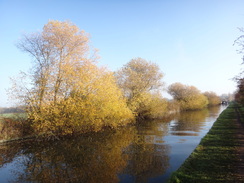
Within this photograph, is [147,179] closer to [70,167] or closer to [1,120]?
[70,167]

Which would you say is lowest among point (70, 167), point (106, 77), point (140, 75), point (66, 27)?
point (70, 167)

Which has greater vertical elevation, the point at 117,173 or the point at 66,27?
the point at 66,27

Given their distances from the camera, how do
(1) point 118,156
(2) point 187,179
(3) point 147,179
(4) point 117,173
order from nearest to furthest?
(2) point 187,179
(3) point 147,179
(4) point 117,173
(1) point 118,156

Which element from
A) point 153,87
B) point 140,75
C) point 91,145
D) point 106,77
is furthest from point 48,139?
point 153,87

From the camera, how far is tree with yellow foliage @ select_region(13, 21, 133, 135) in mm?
15180

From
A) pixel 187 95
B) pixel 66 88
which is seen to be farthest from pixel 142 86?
pixel 187 95

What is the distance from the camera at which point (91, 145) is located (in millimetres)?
13625

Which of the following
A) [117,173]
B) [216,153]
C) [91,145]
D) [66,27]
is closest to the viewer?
[117,173]

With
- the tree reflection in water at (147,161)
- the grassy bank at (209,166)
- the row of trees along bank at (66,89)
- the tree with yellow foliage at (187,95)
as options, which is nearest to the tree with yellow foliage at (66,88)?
the row of trees along bank at (66,89)

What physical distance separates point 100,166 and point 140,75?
82.7 ft

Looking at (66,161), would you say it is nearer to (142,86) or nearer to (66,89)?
(66,89)

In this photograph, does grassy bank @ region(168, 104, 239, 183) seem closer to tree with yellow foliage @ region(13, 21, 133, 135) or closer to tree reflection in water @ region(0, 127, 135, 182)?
tree reflection in water @ region(0, 127, 135, 182)

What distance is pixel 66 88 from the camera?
16438 millimetres

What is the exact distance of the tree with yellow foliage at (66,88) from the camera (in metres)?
15.2
